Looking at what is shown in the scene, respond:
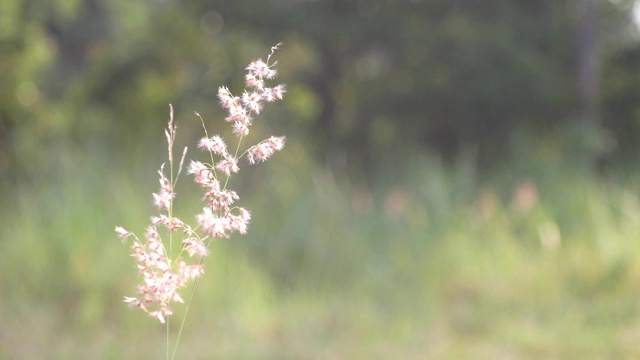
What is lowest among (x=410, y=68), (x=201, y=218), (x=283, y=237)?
(x=201, y=218)

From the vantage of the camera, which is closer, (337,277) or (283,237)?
(337,277)

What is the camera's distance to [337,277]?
6414 mm

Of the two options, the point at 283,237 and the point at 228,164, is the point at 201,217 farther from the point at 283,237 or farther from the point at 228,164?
the point at 283,237

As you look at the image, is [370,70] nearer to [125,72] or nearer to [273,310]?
[125,72]

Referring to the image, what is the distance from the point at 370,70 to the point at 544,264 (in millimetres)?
8943

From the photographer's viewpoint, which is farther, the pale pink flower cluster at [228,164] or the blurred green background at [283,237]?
the blurred green background at [283,237]

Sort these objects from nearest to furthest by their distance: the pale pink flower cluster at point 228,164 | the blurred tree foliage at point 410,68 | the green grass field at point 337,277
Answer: the pale pink flower cluster at point 228,164 → the green grass field at point 337,277 → the blurred tree foliage at point 410,68

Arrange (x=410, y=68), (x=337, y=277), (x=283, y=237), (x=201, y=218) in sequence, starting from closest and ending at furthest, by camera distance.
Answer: (x=201, y=218) → (x=337, y=277) → (x=283, y=237) → (x=410, y=68)

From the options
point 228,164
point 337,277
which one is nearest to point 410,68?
point 337,277

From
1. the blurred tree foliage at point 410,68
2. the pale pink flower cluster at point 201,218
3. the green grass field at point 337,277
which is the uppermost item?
the blurred tree foliage at point 410,68

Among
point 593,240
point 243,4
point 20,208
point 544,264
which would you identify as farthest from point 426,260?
point 243,4

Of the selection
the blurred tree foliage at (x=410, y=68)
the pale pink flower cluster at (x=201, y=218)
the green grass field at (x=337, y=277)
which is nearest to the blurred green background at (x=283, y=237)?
the green grass field at (x=337, y=277)

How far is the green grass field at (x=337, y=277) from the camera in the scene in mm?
5316

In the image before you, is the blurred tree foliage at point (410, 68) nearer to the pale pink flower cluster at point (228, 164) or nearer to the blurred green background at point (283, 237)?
the blurred green background at point (283, 237)
